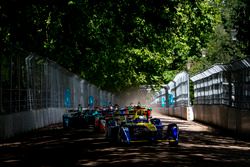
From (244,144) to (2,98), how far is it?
883 cm

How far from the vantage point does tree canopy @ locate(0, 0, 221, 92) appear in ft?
80.9

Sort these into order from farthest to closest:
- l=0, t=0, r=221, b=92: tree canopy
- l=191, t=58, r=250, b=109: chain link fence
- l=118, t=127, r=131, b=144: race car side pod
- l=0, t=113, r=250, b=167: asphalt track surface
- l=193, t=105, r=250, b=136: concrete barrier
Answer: l=0, t=0, r=221, b=92: tree canopy → l=191, t=58, r=250, b=109: chain link fence → l=193, t=105, r=250, b=136: concrete barrier → l=118, t=127, r=131, b=144: race car side pod → l=0, t=113, r=250, b=167: asphalt track surface

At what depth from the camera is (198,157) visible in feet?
46.6

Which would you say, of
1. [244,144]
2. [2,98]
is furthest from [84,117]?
[244,144]

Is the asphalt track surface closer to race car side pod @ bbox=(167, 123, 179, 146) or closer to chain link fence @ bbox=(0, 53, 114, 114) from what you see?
race car side pod @ bbox=(167, 123, 179, 146)

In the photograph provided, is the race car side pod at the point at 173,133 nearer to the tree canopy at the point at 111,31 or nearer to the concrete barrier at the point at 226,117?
the concrete barrier at the point at 226,117

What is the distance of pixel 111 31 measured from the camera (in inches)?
1379

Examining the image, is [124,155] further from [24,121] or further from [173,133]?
[24,121]

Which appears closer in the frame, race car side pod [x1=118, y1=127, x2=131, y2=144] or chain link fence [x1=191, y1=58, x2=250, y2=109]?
race car side pod [x1=118, y1=127, x2=131, y2=144]

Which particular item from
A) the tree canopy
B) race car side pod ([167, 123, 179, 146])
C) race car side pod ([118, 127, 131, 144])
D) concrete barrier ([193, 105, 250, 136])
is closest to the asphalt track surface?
race car side pod ([118, 127, 131, 144])

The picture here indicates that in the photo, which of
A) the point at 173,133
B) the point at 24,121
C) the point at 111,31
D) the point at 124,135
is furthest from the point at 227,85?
the point at 124,135

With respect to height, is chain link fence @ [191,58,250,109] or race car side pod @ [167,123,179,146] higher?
chain link fence @ [191,58,250,109]

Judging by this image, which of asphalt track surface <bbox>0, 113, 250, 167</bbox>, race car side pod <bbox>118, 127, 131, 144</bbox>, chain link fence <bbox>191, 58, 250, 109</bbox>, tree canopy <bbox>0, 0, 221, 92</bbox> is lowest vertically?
asphalt track surface <bbox>0, 113, 250, 167</bbox>

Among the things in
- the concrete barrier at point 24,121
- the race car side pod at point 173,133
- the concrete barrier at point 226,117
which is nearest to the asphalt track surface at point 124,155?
the race car side pod at point 173,133
